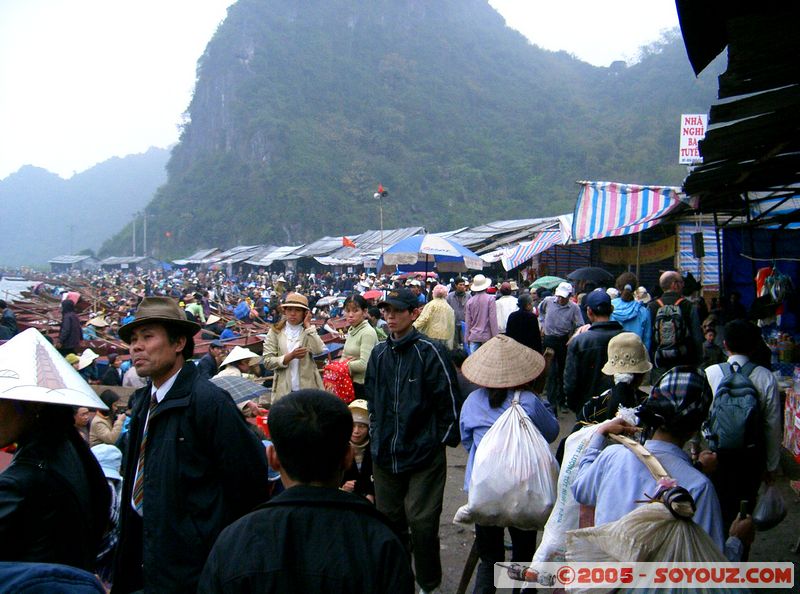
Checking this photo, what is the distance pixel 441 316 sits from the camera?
26.7ft

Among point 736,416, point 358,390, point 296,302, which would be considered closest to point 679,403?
point 736,416

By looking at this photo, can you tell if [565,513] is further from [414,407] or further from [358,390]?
[358,390]

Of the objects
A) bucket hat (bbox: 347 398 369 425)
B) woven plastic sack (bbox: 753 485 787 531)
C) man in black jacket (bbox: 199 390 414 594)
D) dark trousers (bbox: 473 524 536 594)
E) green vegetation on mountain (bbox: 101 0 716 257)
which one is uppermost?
green vegetation on mountain (bbox: 101 0 716 257)

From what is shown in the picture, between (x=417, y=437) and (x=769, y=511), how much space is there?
1.90 m

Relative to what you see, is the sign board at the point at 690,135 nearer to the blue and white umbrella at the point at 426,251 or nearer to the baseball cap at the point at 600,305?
the blue and white umbrella at the point at 426,251

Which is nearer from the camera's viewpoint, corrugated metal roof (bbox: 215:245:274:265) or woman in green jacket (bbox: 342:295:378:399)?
woman in green jacket (bbox: 342:295:378:399)

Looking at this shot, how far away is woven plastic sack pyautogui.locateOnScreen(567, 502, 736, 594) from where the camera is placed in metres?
1.57

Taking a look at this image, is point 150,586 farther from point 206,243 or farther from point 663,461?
point 206,243

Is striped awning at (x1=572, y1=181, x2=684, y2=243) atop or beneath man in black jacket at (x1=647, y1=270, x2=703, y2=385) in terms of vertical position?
atop

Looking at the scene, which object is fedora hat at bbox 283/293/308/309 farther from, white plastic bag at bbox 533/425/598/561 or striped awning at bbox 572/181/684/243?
striped awning at bbox 572/181/684/243

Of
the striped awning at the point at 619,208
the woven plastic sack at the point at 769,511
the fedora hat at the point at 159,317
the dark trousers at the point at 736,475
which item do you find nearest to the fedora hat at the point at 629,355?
the dark trousers at the point at 736,475

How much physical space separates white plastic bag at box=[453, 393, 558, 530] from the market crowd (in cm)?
3

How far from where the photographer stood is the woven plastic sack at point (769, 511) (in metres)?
3.22

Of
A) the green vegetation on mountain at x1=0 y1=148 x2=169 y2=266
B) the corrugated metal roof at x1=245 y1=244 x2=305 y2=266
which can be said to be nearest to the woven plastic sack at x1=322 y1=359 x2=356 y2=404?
the corrugated metal roof at x1=245 y1=244 x2=305 y2=266
